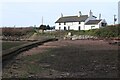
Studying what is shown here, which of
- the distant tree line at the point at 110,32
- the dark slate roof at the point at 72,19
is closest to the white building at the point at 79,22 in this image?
the dark slate roof at the point at 72,19

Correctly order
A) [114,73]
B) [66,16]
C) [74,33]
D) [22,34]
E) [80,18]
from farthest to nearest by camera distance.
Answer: [66,16]
[80,18]
[22,34]
[74,33]
[114,73]

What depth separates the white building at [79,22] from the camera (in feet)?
313

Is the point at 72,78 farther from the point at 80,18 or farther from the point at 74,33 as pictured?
the point at 80,18

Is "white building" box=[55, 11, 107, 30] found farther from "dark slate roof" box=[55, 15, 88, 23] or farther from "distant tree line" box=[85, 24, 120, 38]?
"distant tree line" box=[85, 24, 120, 38]

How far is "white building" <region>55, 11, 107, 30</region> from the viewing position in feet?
313

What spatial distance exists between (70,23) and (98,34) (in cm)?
3572

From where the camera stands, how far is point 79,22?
99.8m

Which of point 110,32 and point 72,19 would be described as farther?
point 72,19

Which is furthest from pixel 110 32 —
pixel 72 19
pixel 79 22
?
pixel 72 19

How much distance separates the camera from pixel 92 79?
11.5m

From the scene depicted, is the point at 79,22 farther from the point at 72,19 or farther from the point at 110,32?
the point at 110,32

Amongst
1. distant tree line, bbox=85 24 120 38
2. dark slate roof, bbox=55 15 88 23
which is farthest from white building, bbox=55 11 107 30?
distant tree line, bbox=85 24 120 38

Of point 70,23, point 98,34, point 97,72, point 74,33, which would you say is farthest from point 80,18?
point 97,72

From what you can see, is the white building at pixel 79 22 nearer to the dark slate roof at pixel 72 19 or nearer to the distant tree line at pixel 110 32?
the dark slate roof at pixel 72 19
